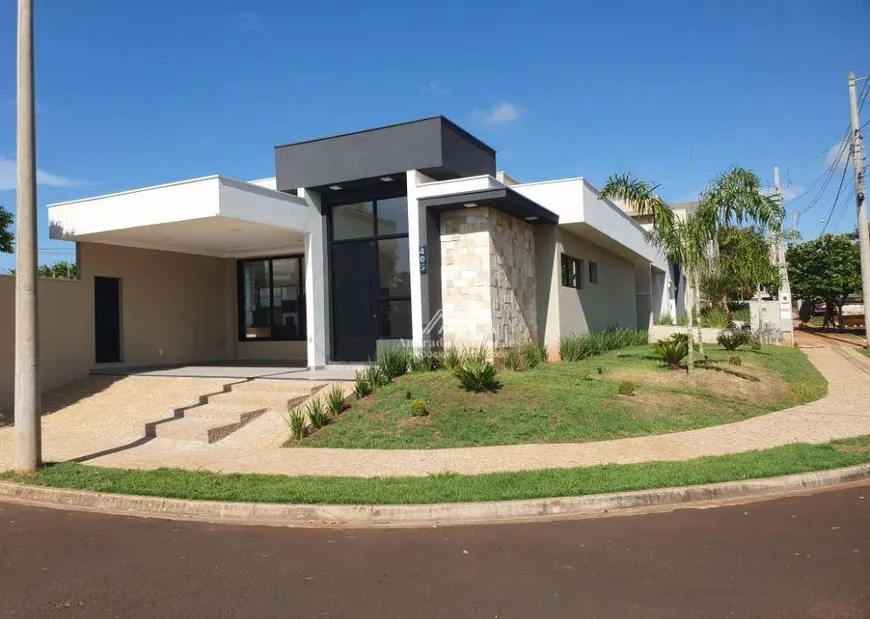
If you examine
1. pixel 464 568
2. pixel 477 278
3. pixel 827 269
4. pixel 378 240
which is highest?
pixel 827 269

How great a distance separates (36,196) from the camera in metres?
8.90

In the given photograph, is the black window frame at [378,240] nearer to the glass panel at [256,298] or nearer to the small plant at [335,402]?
the small plant at [335,402]

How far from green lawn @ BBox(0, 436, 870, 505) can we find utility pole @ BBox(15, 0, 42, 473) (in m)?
0.62

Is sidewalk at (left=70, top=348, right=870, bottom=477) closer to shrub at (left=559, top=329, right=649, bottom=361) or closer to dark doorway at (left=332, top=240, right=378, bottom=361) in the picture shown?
dark doorway at (left=332, top=240, right=378, bottom=361)

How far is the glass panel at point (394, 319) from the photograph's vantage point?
52.0 feet

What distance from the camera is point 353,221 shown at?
16812 millimetres

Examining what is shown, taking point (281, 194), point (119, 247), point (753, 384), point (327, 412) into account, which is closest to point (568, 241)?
point (753, 384)

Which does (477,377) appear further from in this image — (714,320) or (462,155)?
(714,320)

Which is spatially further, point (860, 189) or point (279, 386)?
point (860, 189)

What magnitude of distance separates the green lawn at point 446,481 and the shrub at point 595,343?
356 inches

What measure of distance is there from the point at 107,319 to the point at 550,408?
39.3 feet

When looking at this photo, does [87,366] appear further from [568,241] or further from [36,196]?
[568,241]

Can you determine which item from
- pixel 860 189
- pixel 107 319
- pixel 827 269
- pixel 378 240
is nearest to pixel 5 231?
pixel 107 319

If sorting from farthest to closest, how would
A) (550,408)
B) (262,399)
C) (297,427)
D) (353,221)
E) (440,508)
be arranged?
(353,221) → (262,399) → (550,408) → (297,427) → (440,508)
